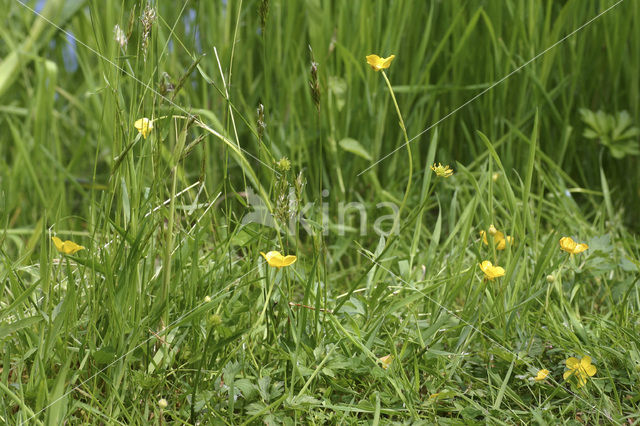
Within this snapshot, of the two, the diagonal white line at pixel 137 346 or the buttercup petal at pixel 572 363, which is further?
the buttercup petal at pixel 572 363

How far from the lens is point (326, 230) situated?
5.95 ft

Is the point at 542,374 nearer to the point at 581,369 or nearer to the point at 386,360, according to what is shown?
the point at 581,369

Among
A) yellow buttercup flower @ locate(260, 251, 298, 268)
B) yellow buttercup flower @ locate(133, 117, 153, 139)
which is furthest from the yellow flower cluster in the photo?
yellow buttercup flower @ locate(133, 117, 153, 139)

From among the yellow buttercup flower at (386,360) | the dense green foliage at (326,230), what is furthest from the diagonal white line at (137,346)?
the yellow buttercup flower at (386,360)

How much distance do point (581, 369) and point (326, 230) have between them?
0.80 metres

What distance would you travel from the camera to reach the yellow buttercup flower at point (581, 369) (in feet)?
3.80

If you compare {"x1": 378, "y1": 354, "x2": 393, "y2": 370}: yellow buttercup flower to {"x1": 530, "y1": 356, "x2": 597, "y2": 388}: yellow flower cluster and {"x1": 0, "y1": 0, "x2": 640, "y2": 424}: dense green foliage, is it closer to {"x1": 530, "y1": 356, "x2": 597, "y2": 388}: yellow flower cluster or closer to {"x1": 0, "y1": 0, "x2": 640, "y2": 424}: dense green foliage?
{"x1": 0, "y1": 0, "x2": 640, "y2": 424}: dense green foliage

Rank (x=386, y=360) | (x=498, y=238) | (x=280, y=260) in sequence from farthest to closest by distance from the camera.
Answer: (x=498, y=238)
(x=386, y=360)
(x=280, y=260)

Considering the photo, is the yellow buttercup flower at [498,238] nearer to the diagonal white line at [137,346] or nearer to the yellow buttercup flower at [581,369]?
the yellow buttercup flower at [581,369]

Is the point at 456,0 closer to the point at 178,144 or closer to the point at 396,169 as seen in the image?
the point at 396,169

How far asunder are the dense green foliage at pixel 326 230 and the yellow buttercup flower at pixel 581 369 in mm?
35

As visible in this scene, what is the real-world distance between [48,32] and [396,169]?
134 centimetres

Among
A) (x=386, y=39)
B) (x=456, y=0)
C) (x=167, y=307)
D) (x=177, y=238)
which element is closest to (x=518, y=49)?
(x=456, y=0)

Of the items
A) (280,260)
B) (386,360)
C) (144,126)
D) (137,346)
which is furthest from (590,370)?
(144,126)
